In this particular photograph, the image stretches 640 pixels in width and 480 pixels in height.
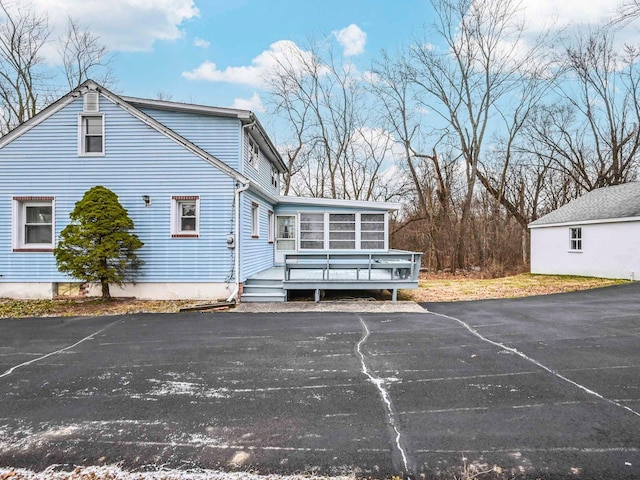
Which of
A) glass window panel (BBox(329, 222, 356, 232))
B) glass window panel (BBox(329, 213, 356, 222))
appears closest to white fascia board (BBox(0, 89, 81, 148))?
glass window panel (BBox(329, 213, 356, 222))

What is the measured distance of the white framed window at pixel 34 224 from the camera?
35.8 feet

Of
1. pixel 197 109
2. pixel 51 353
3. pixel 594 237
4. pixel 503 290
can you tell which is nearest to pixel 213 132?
pixel 197 109

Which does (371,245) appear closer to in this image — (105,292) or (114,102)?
(105,292)

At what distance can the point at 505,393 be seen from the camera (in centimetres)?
406

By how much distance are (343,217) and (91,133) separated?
30.5ft

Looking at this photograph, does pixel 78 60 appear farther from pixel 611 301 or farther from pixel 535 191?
pixel 535 191

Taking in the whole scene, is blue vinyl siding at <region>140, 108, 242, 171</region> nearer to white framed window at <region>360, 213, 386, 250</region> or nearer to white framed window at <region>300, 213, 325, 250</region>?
white framed window at <region>300, 213, 325, 250</region>

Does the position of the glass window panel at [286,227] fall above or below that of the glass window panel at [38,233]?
above

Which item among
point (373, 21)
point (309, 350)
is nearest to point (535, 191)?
point (373, 21)

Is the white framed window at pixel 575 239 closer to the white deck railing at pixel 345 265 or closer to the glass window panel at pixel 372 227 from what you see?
the glass window panel at pixel 372 227

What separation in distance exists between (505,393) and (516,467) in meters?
1.48

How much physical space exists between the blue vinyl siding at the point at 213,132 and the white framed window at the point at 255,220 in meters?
1.44

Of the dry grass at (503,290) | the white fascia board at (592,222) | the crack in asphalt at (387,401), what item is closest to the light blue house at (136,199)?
the dry grass at (503,290)

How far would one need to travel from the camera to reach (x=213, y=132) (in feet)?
39.3
